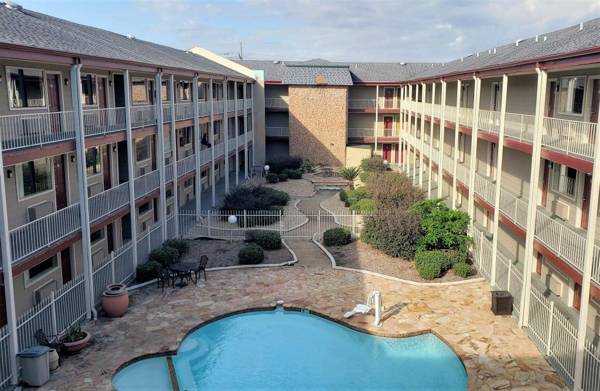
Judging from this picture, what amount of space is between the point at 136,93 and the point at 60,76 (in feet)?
23.1

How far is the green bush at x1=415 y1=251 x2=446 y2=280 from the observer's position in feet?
68.3

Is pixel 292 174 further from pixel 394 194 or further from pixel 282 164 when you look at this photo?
pixel 394 194

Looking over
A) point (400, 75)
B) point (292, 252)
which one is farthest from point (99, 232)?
point (400, 75)

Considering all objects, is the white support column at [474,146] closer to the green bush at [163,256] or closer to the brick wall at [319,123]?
the green bush at [163,256]

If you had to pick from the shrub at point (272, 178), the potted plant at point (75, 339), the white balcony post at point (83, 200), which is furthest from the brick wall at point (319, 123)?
the potted plant at point (75, 339)

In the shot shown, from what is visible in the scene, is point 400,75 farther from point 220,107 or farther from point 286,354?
point 286,354

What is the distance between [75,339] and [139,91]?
14.1 meters

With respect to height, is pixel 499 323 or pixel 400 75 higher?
pixel 400 75

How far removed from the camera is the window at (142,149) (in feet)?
83.0

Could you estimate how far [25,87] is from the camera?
653 inches

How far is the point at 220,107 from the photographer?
3662 centimetres

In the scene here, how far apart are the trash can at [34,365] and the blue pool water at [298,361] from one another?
1.77 metres

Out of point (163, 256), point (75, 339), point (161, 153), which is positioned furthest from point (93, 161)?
point (75, 339)

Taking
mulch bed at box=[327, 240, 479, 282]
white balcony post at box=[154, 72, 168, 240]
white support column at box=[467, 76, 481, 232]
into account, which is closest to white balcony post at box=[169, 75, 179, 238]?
white balcony post at box=[154, 72, 168, 240]
